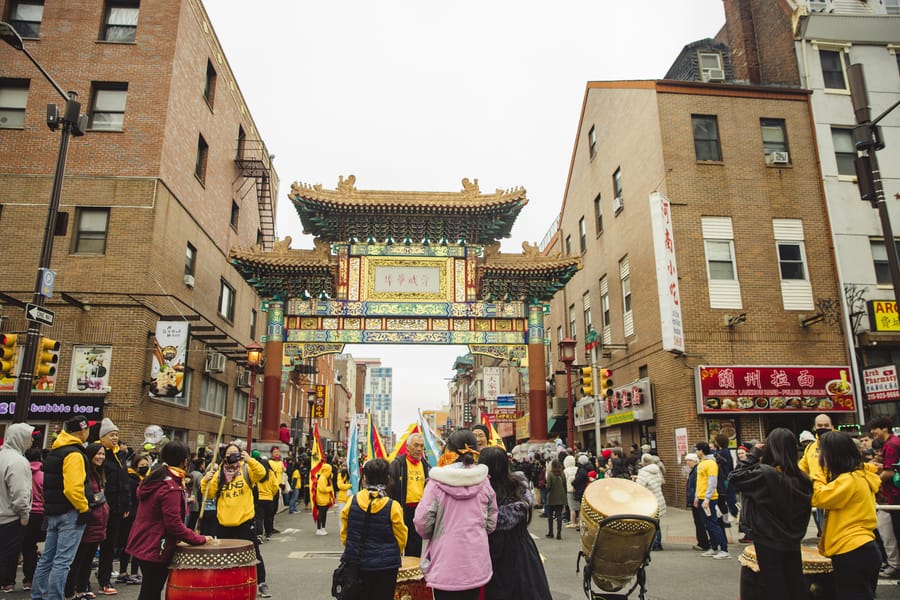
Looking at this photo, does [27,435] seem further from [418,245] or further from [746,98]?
[746,98]

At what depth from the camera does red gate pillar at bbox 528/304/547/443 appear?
2147cm

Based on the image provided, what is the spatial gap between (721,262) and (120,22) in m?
21.9

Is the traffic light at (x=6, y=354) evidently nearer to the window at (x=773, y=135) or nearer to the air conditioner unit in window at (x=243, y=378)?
the air conditioner unit in window at (x=243, y=378)

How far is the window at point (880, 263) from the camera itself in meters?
19.7

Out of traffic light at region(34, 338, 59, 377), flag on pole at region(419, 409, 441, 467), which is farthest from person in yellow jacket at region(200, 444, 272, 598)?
traffic light at region(34, 338, 59, 377)

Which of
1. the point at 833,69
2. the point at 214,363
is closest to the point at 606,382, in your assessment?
the point at 833,69

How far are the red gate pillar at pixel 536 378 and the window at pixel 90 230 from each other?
14.5m

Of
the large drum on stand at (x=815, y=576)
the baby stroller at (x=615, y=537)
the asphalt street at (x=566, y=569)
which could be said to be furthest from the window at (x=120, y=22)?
the large drum on stand at (x=815, y=576)

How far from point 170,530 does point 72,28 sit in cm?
2145

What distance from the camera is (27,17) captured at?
2094 centimetres

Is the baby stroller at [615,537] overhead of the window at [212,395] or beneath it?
beneath

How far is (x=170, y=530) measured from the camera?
5703 millimetres

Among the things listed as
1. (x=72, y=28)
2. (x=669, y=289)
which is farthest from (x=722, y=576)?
(x=72, y=28)

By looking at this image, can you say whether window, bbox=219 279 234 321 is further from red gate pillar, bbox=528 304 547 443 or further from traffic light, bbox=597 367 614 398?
traffic light, bbox=597 367 614 398
